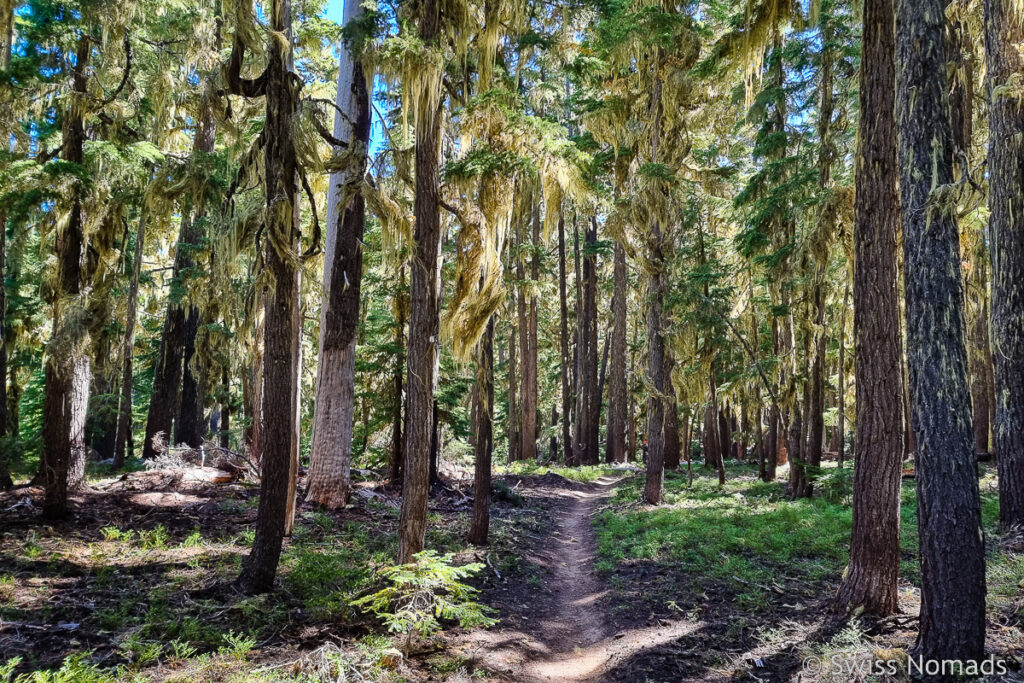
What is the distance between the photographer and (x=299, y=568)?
7.55 meters

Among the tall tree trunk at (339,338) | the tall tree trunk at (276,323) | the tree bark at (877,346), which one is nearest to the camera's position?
the tree bark at (877,346)

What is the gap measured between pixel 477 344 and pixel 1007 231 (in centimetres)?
774

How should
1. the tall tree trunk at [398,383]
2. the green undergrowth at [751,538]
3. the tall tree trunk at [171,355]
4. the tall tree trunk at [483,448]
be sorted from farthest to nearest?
the tall tree trunk at [171,355]
the tall tree trunk at [398,383]
the tall tree trunk at [483,448]
the green undergrowth at [751,538]

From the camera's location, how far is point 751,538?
413 inches

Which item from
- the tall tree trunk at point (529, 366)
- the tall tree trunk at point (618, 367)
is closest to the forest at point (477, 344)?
the tall tree trunk at point (618, 367)

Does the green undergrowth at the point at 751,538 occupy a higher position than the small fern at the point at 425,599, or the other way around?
the small fern at the point at 425,599

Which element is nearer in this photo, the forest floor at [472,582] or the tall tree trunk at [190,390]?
the forest floor at [472,582]

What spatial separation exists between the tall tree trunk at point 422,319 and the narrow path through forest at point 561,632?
4.90ft

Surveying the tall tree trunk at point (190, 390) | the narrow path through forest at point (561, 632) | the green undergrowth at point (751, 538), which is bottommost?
the narrow path through forest at point (561, 632)

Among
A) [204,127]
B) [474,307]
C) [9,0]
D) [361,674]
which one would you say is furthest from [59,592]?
[204,127]

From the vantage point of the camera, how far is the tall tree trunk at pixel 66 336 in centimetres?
870

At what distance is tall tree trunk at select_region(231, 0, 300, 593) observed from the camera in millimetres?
6617

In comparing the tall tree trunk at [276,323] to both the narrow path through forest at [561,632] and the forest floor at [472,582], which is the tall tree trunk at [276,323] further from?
the narrow path through forest at [561,632]

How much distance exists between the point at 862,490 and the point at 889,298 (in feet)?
7.04
